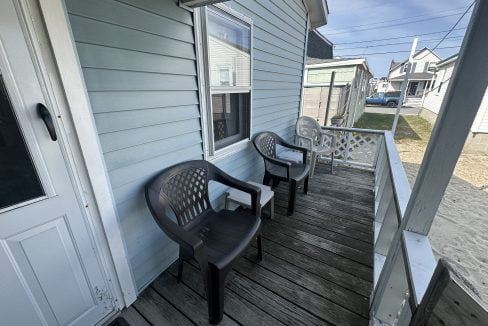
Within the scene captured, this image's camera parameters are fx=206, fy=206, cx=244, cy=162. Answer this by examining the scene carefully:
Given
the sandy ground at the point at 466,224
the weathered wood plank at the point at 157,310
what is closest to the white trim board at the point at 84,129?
the weathered wood plank at the point at 157,310

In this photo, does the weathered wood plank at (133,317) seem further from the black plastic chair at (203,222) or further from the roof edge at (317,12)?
the roof edge at (317,12)

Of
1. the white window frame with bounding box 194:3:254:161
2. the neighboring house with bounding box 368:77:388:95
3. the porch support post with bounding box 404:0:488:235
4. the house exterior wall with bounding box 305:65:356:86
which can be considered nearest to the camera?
the porch support post with bounding box 404:0:488:235

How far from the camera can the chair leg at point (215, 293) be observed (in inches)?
48.8

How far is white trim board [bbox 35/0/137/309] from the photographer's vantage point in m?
0.90

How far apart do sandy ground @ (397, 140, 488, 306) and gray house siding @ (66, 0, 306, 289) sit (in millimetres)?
2867

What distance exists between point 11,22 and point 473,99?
1.77 m

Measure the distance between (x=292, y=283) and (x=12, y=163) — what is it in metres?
1.85

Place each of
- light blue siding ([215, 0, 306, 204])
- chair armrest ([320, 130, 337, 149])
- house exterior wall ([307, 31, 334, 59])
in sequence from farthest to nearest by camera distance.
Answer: house exterior wall ([307, 31, 334, 59]) < chair armrest ([320, 130, 337, 149]) < light blue siding ([215, 0, 306, 204])

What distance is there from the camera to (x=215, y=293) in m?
1.27

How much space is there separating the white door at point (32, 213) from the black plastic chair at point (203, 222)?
44 cm

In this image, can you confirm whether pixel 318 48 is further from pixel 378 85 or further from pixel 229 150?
pixel 378 85

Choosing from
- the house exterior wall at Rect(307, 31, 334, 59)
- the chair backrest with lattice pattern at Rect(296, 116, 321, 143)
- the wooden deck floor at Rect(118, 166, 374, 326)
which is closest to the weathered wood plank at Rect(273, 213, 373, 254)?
the wooden deck floor at Rect(118, 166, 374, 326)

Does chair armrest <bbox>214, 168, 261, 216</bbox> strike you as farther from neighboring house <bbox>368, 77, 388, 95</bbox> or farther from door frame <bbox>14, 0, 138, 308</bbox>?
neighboring house <bbox>368, 77, 388, 95</bbox>

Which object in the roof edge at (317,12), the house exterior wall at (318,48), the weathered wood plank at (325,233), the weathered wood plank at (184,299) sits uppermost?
the house exterior wall at (318,48)
